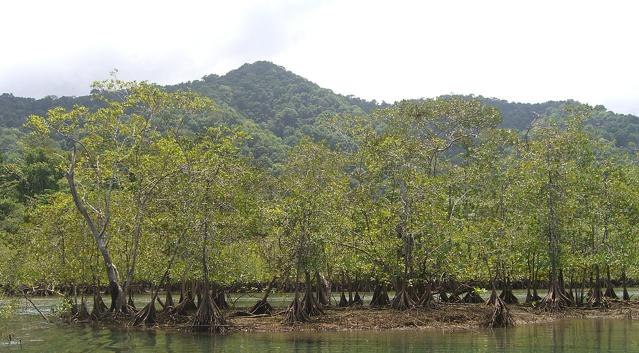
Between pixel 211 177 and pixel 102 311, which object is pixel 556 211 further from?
pixel 102 311

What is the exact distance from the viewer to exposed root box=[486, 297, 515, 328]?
2750cm

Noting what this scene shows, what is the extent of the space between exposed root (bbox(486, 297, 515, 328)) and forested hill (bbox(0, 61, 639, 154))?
56666 mm

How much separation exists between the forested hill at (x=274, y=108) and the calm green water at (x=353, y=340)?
5658 cm

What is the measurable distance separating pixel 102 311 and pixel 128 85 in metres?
10.9

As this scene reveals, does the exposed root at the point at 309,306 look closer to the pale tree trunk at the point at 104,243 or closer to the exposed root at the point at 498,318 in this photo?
the exposed root at the point at 498,318

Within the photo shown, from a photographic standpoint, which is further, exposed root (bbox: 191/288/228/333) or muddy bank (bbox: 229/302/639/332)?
muddy bank (bbox: 229/302/639/332)

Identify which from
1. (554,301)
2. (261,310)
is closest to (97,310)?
(261,310)

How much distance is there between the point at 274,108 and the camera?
123 meters

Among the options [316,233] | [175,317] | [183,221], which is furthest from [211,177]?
[175,317]

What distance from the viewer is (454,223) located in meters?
31.0

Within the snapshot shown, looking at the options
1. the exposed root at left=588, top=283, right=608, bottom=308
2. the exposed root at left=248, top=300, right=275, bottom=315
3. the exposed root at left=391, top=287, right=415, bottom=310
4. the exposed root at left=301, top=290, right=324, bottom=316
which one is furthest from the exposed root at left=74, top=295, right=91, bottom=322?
the exposed root at left=588, top=283, right=608, bottom=308

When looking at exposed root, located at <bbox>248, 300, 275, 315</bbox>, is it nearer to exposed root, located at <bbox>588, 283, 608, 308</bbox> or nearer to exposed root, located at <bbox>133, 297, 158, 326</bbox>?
exposed root, located at <bbox>133, 297, 158, 326</bbox>

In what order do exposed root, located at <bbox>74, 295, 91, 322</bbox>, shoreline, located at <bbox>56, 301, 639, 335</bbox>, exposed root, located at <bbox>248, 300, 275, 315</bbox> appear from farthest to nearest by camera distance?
exposed root, located at <bbox>248, 300, 275, 315</bbox>
exposed root, located at <bbox>74, 295, 91, 322</bbox>
shoreline, located at <bbox>56, 301, 639, 335</bbox>

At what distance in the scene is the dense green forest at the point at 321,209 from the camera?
94.4 feet
